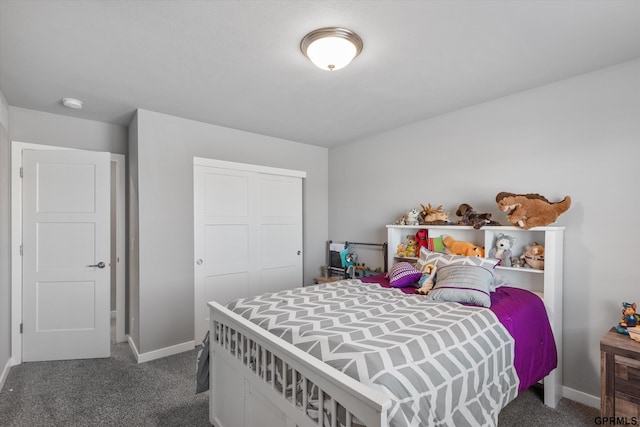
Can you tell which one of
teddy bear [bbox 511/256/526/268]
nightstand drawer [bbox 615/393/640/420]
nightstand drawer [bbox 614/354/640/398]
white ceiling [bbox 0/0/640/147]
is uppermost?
white ceiling [bbox 0/0/640/147]

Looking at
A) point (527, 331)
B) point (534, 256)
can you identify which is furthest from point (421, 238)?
point (527, 331)

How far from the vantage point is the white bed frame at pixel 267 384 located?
1093 millimetres

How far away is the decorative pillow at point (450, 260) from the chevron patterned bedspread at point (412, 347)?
19.0 inches

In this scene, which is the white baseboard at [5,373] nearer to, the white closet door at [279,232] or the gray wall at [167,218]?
the gray wall at [167,218]

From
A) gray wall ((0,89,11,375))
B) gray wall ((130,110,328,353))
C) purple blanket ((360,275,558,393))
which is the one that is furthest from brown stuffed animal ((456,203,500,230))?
gray wall ((0,89,11,375))

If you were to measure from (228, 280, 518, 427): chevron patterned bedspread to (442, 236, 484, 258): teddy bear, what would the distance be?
0.86 m

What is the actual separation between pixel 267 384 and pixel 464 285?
1457mm

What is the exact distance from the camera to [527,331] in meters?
2.05

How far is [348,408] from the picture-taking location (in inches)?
43.8

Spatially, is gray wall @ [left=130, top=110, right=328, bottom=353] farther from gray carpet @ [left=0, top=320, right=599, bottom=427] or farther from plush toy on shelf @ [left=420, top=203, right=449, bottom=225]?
plush toy on shelf @ [left=420, top=203, right=449, bottom=225]

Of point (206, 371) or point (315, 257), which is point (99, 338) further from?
point (315, 257)

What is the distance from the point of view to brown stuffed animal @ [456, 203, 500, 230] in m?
2.74

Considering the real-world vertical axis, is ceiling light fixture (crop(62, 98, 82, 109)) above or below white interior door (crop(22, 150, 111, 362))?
above

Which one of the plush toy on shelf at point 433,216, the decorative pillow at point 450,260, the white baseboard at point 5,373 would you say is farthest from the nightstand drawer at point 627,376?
the white baseboard at point 5,373
